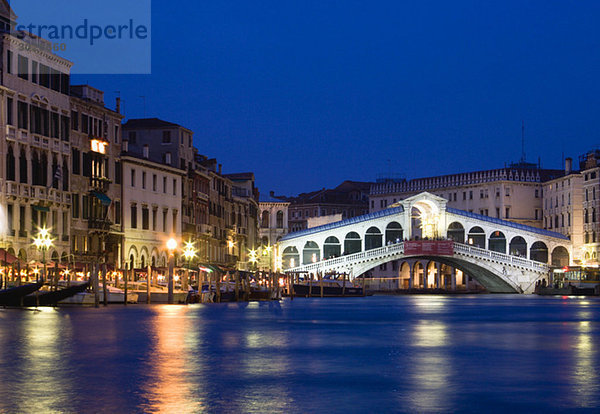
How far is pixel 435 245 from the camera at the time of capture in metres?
80.0

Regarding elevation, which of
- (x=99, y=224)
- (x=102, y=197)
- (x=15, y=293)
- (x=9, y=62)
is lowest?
(x=15, y=293)

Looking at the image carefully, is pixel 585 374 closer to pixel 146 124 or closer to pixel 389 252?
pixel 146 124

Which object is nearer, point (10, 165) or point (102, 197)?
point (10, 165)

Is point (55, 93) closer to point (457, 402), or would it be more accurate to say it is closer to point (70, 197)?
point (70, 197)

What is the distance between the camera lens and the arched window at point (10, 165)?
1692 inches

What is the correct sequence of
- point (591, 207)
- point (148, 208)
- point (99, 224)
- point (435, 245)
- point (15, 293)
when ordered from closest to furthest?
point (15, 293) < point (99, 224) < point (148, 208) < point (435, 245) < point (591, 207)

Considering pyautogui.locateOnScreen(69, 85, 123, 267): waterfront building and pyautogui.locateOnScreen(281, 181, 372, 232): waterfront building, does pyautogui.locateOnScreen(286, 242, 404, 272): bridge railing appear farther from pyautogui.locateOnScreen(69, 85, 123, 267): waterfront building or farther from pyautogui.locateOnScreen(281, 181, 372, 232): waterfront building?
pyautogui.locateOnScreen(281, 181, 372, 232): waterfront building

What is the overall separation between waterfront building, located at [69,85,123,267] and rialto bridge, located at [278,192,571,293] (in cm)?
2792

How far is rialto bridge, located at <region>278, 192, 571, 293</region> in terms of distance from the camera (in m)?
79.9

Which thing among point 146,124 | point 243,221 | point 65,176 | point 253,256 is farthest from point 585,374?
point 253,256

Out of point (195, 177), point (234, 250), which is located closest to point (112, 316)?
point (195, 177)

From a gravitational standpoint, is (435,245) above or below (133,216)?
below

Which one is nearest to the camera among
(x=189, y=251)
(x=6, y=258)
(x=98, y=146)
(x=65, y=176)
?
(x=6, y=258)

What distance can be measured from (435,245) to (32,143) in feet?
131
